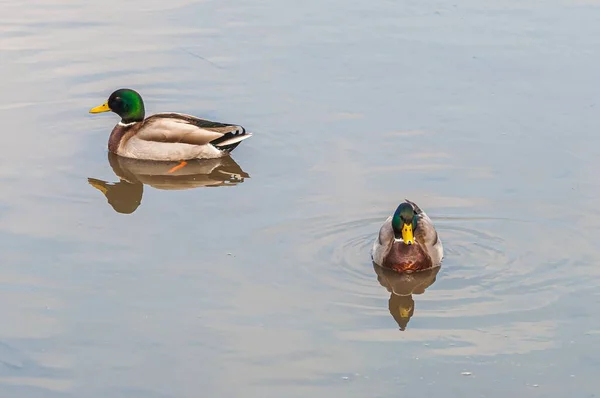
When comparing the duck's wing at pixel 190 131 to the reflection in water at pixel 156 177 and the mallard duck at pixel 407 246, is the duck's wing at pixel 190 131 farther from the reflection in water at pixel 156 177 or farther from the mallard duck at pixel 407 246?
the mallard duck at pixel 407 246

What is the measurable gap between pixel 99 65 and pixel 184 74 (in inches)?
41.0

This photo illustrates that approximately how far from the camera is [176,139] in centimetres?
1107

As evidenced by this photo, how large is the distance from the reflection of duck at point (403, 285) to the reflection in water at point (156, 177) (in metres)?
2.20

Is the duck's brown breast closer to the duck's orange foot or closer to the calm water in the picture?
the calm water

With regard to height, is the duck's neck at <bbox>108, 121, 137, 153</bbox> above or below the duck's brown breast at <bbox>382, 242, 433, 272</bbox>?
below

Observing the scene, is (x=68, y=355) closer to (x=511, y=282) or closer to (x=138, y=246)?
(x=138, y=246)

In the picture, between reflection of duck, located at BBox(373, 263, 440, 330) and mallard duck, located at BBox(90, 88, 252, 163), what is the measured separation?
301 centimetres

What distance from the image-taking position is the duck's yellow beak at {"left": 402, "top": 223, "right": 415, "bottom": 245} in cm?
828

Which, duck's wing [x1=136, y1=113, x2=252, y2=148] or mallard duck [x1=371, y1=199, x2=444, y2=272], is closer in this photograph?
mallard duck [x1=371, y1=199, x2=444, y2=272]

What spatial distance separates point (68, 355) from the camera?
6.85 metres

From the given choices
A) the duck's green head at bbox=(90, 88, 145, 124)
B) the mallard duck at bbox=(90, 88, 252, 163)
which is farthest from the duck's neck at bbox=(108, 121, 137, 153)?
the duck's green head at bbox=(90, 88, 145, 124)

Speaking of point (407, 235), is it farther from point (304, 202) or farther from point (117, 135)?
point (117, 135)

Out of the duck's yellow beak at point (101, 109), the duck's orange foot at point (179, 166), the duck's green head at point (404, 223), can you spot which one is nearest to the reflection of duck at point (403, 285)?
the duck's green head at point (404, 223)

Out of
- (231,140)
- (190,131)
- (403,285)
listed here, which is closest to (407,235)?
(403,285)
